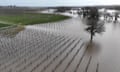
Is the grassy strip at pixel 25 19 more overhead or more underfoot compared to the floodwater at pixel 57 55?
more overhead

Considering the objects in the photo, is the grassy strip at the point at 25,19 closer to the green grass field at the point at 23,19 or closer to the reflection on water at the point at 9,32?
the green grass field at the point at 23,19

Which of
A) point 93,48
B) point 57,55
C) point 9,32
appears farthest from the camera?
point 9,32

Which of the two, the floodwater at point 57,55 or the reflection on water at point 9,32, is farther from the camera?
the reflection on water at point 9,32

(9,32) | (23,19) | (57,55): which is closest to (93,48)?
(57,55)

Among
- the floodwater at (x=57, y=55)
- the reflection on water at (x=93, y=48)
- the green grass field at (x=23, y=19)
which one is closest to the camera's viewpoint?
the floodwater at (x=57, y=55)

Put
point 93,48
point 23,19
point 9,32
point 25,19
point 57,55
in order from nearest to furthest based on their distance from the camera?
1. point 57,55
2. point 93,48
3. point 9,32
4. point 23,19
5. point 25,19

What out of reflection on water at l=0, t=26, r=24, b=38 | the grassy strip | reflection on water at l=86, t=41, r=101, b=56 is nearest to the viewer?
reflection on water at l=86, t=41, r=101, b=56

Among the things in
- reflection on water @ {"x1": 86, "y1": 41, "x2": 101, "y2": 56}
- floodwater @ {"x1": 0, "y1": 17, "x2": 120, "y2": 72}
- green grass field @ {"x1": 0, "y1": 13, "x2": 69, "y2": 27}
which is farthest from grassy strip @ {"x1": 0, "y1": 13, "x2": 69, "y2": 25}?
reflection on water @ {"x1": 86, "y1": 41, "x2": 101, "y2": 56}

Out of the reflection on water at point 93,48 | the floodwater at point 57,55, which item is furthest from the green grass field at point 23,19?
the reflection on water at point 93,48

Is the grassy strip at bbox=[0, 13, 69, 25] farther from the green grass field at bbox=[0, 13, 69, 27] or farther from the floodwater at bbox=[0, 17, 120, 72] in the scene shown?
the floodwater at bbox=[0, 17, 120, 72]

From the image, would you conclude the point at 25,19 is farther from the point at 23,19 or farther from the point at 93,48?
the point at 93,48

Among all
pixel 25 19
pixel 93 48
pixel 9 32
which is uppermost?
pixel 25 19
